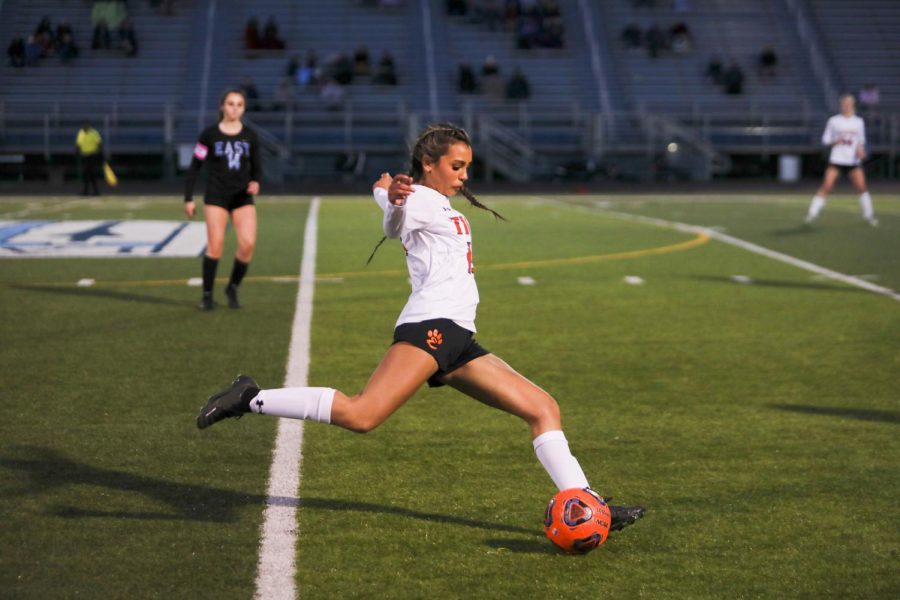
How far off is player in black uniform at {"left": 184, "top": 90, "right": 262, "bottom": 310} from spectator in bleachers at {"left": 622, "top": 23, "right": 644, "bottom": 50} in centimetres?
3604

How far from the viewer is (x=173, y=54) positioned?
4581cm

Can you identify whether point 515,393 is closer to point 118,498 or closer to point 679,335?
point 118,498

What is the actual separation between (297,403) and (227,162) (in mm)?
7560

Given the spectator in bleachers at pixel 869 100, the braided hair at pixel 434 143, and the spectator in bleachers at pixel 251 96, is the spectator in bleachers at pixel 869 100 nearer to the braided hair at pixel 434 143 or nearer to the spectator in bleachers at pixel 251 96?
the spectator in bleachers at pixel 251 96

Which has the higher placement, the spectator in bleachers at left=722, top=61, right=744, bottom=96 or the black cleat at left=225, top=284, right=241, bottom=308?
the spectator in bleachers at left=722, top=61, right=744, bottom=96

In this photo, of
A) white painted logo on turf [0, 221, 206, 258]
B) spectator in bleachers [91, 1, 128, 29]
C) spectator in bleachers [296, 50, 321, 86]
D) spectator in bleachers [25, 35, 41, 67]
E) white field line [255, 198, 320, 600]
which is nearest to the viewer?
white field line [255, 198, 320, 600]

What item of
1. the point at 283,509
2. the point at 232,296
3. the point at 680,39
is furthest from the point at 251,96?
the point at 283,509

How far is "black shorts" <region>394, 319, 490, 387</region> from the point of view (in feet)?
18.0

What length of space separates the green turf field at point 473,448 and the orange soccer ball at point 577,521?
0.09 m

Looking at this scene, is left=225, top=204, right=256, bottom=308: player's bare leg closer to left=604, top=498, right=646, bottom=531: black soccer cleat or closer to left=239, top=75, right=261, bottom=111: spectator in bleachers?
left=604, top=498, right=646, bottom=531: black soccer cleat

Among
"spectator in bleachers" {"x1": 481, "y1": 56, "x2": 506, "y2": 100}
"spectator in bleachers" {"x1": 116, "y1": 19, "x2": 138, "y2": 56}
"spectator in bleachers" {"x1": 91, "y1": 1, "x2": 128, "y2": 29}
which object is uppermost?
"spectator in bleachers" {"x1": 91, "y1": 1, "x2": 128, "y2": 29}

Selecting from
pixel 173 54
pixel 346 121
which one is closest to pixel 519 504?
pixel 346 121

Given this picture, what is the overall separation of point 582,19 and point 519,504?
4425 centimetres

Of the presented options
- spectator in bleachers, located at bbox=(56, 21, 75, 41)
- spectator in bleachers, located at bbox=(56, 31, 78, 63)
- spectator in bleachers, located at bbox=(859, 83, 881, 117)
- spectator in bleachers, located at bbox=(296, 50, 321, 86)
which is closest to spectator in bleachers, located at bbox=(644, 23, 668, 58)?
spectator in bleachers, located at bbox=(859, 83, 881, 117)
